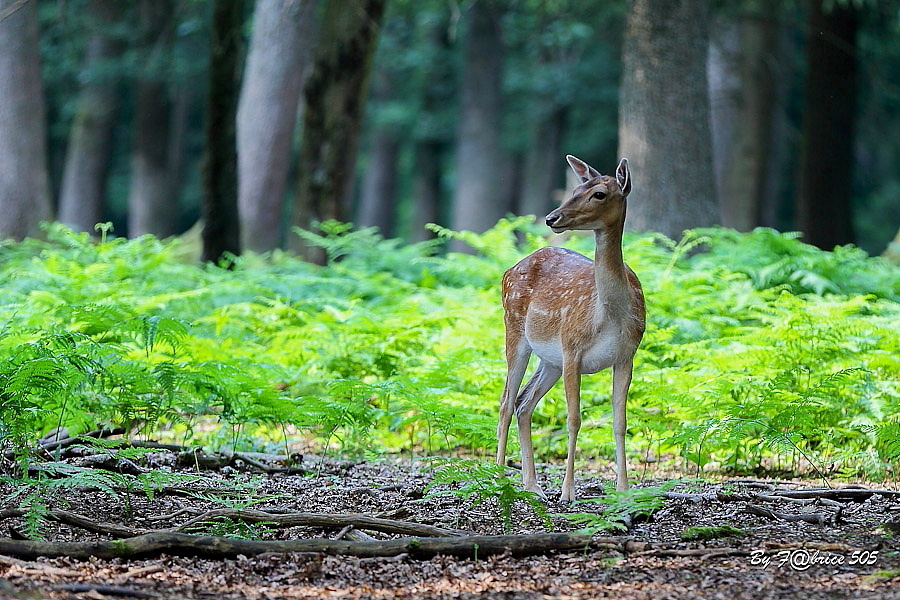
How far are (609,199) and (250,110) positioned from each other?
12440 millimetres

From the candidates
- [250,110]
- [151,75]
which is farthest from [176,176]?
[250,110]

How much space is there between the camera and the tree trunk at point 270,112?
1609 centimetres

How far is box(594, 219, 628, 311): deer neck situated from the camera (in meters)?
5.19

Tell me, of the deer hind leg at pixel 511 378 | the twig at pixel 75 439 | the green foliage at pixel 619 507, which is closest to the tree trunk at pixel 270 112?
the twig at pixel 75 439

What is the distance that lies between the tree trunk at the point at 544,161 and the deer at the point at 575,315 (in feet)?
71.0

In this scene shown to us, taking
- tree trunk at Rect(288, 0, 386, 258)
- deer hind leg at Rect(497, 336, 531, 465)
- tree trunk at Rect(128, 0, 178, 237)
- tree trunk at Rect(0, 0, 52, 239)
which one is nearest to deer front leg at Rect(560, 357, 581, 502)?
deer hind leg at Rect(497, 336, 531, 465)

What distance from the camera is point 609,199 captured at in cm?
512

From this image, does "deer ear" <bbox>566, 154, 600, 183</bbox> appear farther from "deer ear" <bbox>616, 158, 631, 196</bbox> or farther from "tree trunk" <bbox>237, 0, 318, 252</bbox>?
"tree trunk" <bbox>237, 0, 318, 252</bbox>

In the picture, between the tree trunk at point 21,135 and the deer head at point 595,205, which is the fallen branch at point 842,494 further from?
the tree trunk at point 21,135

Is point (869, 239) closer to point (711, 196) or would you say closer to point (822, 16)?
point (822, 16)

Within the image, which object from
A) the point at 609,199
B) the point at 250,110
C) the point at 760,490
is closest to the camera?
the point at 609,199

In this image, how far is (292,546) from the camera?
4.25 m

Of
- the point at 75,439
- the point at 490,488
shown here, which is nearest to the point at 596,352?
the point at 490,488

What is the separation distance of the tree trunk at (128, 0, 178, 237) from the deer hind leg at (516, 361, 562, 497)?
2121 centimetres
